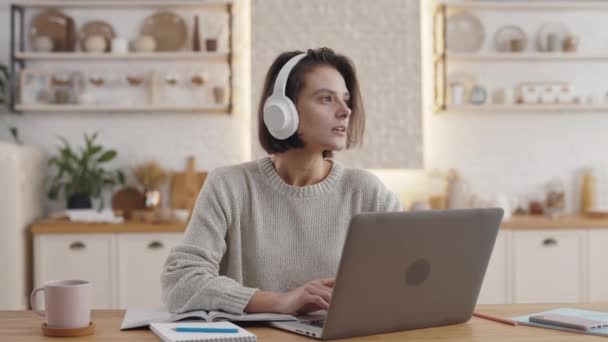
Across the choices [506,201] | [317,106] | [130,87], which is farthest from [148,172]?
[317,106]

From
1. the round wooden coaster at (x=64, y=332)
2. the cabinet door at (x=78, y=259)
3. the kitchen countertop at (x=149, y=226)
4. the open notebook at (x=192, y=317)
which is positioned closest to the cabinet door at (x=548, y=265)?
the kitchen countertop at (x=149, y=226)

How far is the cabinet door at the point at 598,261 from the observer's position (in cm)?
411

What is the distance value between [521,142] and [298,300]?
3294 mm

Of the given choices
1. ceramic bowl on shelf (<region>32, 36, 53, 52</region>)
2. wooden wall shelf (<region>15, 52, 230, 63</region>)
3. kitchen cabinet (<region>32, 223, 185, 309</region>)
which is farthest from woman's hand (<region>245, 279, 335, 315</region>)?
ceramic bowl on shelf (<region>32, 36, 53, 52</region>)

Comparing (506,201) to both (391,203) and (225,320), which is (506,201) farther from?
(225,320)

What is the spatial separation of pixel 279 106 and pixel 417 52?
2682 millimetres

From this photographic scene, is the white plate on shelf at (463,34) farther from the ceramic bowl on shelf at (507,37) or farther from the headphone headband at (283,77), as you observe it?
the headphone headband at (283,77)

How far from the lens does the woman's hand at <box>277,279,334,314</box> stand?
1.66 meters

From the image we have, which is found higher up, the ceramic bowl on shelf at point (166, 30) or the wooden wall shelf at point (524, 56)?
the ceramic bowl on shelf at point (166, 30)

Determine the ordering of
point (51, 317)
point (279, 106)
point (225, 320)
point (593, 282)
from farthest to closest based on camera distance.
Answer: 1. point (593, 282)
2. point (279, 106)
3. point (225, 320)
4. point (51, 317)

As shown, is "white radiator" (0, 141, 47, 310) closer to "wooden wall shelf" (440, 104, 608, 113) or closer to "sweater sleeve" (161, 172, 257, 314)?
"sweater sleeve" (161, 172, 257, 314)

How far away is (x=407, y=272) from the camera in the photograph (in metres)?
1.48

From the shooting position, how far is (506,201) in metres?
4.41

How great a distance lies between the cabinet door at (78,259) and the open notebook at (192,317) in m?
2.34
